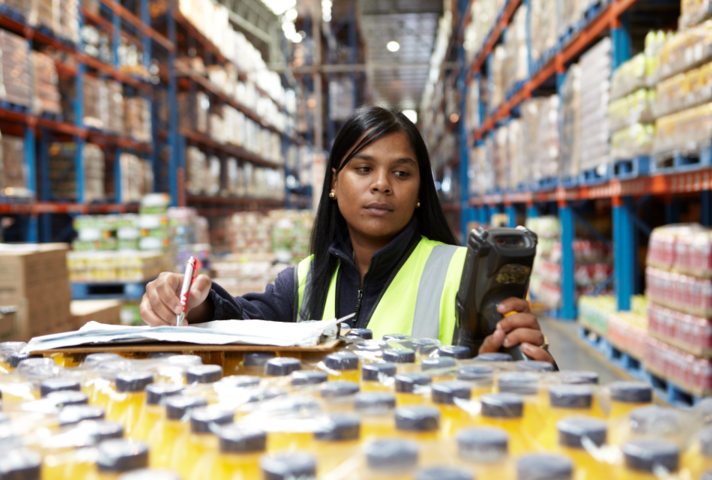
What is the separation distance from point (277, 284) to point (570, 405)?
1.43m

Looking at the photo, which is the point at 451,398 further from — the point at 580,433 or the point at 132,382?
the point at 132,382

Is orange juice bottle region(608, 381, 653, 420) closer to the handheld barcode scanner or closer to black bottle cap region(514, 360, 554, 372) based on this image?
Answer: black bottle cap region(514, 360, 554, 372)

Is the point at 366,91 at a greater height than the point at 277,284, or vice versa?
the point at 366,91

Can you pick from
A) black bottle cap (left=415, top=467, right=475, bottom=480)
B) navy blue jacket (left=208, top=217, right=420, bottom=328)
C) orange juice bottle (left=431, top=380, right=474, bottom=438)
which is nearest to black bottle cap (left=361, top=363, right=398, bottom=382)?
orange juice bottle (left=431, top=380, right=474, bottom=438)

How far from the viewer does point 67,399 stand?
659 millimetres

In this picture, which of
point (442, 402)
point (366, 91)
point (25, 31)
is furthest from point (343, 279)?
point (366, 91)

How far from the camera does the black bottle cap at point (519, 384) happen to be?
71cm

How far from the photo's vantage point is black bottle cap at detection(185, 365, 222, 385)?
75 cm

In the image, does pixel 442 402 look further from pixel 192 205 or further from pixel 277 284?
pixel 192 205

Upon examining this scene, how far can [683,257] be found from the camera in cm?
328

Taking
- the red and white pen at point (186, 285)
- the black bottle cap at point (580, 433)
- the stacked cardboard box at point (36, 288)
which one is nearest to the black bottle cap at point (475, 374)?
the black bottle cap at point (580, 433)

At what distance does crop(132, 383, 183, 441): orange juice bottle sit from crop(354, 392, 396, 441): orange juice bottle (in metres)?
0.22

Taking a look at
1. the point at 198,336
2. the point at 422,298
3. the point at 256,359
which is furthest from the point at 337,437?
the point at 422,298

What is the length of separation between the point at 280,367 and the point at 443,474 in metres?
0.39
